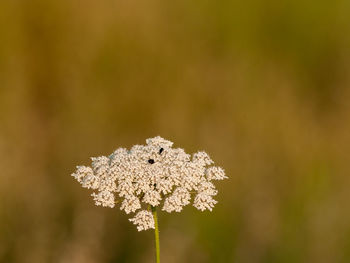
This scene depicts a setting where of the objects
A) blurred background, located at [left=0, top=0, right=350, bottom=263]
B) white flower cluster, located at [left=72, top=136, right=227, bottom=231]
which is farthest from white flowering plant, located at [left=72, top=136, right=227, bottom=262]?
blurred background, located at [left=0, top=0, right=350, bottom=263]

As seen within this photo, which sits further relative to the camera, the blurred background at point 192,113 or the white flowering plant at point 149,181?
the blurred background at point 192,113

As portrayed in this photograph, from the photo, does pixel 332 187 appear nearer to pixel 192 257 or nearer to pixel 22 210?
pixel 192 257

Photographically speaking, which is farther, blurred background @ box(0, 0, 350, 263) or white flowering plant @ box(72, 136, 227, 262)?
blurred background @ box(0, 0, 350, 263)

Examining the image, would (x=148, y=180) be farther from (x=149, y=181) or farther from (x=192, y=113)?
(x=192, y=113)

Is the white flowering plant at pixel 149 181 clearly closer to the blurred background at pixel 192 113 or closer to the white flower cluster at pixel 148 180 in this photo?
the white flower cluster at pixel 148 180

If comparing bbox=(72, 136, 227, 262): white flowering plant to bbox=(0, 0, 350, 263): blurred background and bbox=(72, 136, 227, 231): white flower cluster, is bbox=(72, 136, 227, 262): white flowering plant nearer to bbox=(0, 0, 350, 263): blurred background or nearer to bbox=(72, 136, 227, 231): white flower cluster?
bbox=(72, 136, 227, 231): white flower cluster

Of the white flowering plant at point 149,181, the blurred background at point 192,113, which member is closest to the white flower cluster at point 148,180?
the white flowering plant at point 149,181

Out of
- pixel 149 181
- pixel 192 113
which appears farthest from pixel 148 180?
pixel 192 113
